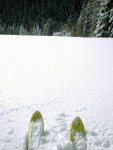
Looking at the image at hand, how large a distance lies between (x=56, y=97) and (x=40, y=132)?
4.99ft

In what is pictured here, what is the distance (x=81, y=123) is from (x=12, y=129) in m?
1.22

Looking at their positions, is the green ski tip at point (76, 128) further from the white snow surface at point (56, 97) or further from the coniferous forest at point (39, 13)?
the coniferous forest at point (39, 13)

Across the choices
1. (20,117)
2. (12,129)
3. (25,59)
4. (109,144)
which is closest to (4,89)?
(20,117)

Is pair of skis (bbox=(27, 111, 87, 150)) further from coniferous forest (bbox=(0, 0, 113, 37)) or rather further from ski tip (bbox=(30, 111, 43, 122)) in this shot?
coniferous forest (bbox=(0, 0, 113, 37))

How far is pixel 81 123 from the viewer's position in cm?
426

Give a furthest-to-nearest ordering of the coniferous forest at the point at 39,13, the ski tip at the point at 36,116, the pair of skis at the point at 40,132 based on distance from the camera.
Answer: the coniferous forest at the point at 39,13, the ski tip at the point at 36,116, the pair of skis at the point at 40,132

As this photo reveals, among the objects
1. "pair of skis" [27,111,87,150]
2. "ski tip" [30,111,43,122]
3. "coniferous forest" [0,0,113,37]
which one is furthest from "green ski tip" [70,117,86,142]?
"coniferous forest" [0,0,113,37]

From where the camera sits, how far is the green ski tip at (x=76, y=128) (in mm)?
3997

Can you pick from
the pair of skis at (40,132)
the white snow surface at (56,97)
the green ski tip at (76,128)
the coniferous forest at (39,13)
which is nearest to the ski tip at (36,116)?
Answer: the pair of skis at (40,132)

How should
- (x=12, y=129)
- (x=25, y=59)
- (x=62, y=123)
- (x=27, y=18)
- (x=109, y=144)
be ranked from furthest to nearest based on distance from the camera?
(x=27, y=18) → (x=25, y=59) → (x=62, y=123) → (x=12, y=129) → (x=109, y=144)

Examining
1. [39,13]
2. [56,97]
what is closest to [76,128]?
[56,97]

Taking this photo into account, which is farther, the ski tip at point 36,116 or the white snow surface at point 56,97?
the ski tip at point 36,116

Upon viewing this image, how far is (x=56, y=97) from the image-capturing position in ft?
18.0

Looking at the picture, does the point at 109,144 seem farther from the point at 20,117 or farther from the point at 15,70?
the point at 15,70
